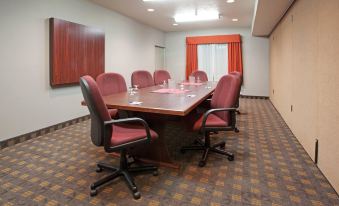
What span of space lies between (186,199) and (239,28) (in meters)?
6.74

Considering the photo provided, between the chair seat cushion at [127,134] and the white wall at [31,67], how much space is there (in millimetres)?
1867

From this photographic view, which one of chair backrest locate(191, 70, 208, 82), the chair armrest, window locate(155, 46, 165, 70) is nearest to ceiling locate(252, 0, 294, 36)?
chair backrest locate(191, 70, 208, 82)

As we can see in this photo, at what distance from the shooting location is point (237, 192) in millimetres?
1890

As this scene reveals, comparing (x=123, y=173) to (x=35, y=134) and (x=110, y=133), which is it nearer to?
(x=110, y=133)

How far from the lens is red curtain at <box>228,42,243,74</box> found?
24.1ft

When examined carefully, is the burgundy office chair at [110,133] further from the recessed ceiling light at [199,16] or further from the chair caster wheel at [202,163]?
the recessed ceiling light at [199,16]

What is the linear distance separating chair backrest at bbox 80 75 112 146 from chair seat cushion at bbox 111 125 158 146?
123 millimetres

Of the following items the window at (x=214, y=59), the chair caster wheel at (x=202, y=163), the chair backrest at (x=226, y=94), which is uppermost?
the window at (x=214, y=59)

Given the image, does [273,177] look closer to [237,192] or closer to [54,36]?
[237,192]

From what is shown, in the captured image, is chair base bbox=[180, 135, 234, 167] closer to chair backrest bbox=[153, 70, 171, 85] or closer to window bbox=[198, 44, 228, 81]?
chair backrest bbox=[153, 70, 171, 85]

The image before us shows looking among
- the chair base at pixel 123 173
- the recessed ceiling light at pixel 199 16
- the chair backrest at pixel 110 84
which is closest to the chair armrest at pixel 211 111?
the chair base at pixel 123 173

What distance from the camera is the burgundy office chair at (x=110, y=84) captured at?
2.96 m

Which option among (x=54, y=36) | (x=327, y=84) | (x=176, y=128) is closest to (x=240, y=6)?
(x=176, y=128)

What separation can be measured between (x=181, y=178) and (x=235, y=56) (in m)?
6.09
